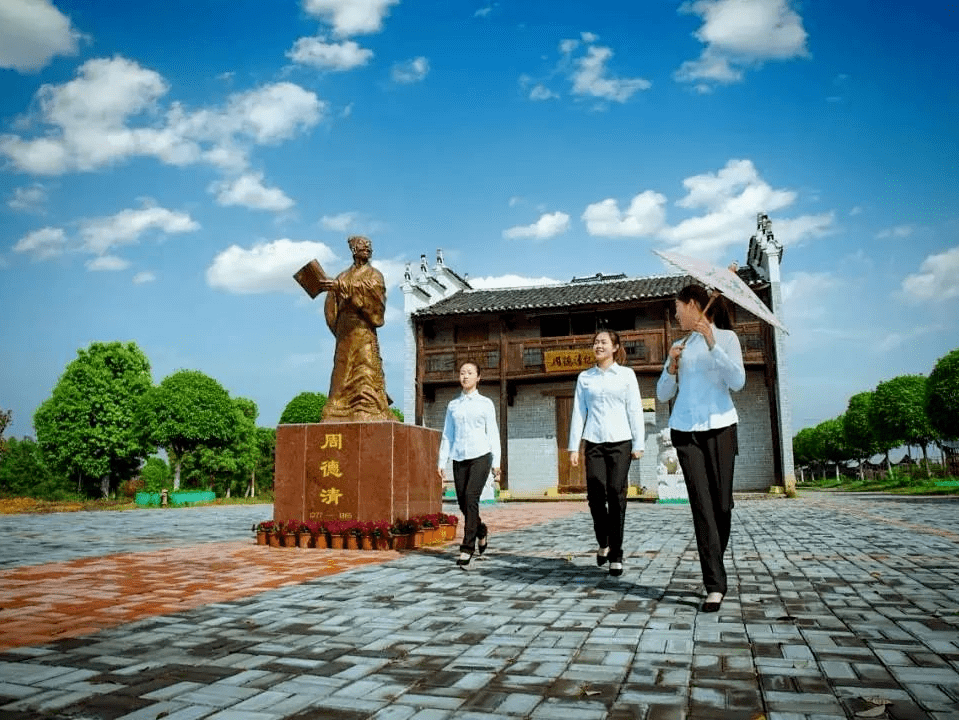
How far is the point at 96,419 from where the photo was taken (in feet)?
92.4

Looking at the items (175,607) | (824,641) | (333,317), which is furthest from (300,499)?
(824,641)

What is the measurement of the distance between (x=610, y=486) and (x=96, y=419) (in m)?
29.3

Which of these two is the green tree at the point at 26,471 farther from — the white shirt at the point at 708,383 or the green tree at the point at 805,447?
the green tree at the point at 805,447

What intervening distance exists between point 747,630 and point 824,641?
33cm

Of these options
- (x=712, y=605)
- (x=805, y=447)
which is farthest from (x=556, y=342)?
(x=805, y=447)

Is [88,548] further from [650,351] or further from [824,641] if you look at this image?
[650,351]

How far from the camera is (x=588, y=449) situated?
483cm

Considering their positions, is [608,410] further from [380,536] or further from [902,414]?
[902,414]

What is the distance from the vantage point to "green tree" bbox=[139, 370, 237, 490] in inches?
1062

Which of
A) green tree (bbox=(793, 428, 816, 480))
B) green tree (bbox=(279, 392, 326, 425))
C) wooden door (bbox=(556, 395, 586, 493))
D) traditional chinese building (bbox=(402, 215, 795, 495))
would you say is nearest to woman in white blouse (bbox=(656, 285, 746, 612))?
traditional chinese building (bbox=(402, 215, 795, 495))

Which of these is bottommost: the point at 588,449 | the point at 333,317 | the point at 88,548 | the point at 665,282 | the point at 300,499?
the point at 88,548

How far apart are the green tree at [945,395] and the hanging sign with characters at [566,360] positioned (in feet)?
35.9

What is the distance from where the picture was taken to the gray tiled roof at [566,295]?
21.0 metres

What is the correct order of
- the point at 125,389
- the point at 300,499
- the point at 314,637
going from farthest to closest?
1. the point at 125,389
2. the point at 300,499
3. the point at 314,637
